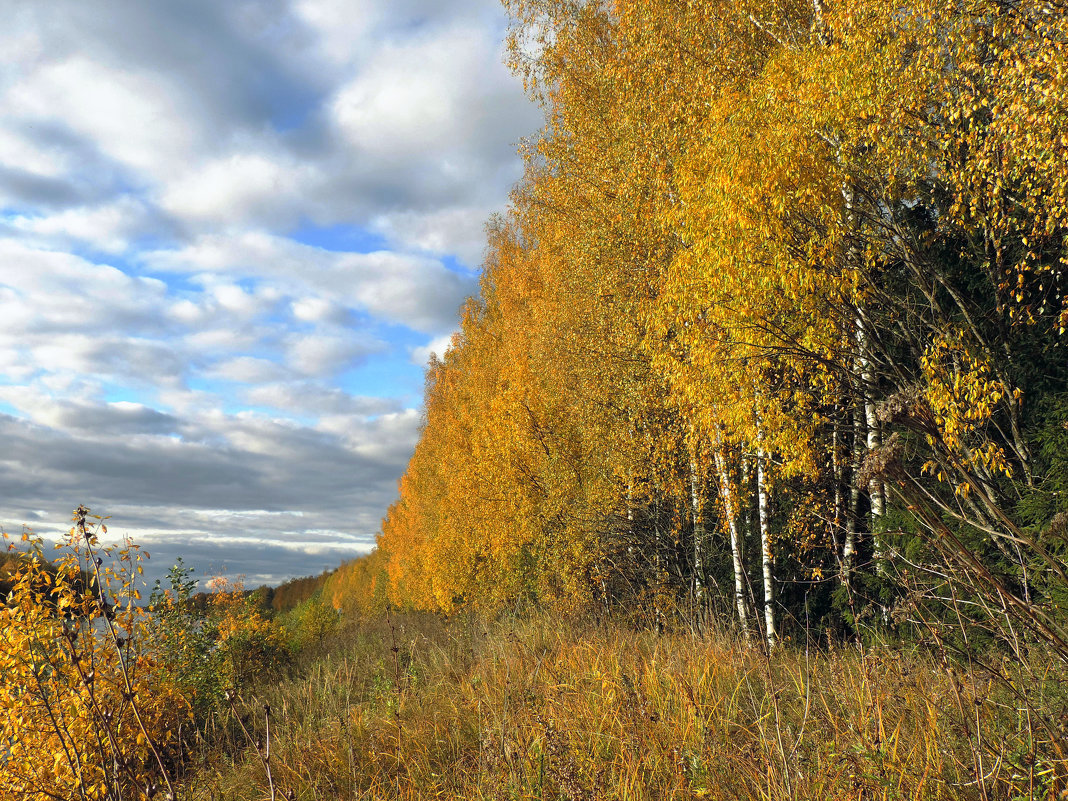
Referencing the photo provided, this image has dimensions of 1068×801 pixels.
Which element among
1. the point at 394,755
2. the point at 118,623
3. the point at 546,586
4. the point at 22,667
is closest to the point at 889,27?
the point at 394,755

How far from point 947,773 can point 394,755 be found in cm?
363

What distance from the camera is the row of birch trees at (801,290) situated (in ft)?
21.2

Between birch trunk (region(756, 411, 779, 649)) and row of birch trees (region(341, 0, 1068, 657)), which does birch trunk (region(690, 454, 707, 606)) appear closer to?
row of birch trees (region(341, 0, 1068, 657))

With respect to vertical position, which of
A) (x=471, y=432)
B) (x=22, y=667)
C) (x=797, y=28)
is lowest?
(x=22, y=667)

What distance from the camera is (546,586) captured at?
44.3 feet

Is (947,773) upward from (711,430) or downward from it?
downward

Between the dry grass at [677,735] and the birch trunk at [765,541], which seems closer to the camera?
the dry grass at [677,735]

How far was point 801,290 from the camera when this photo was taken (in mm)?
7160

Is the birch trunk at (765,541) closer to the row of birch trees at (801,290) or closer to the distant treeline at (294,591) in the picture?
the row of birch trees at (801,290)

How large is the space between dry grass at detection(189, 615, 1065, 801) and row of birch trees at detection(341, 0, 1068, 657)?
23.9 inches

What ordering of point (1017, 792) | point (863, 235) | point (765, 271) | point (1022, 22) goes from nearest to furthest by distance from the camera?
point (1017, 792) < point (1022, 22) < point (765, 271) < point (863, 235)

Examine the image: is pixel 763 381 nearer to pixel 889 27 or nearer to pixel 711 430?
pixel 711 430

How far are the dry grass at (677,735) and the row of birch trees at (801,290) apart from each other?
0.61 metres

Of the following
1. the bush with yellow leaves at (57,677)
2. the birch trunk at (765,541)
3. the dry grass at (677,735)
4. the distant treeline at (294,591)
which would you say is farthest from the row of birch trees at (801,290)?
the distant treeline at (294,591)
